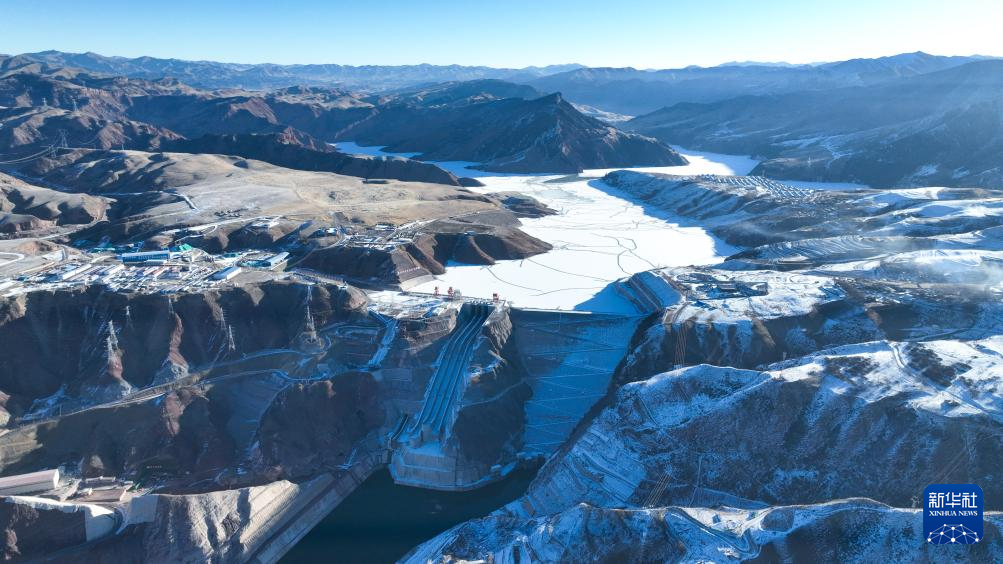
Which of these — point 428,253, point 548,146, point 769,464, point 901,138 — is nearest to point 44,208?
point 428,253

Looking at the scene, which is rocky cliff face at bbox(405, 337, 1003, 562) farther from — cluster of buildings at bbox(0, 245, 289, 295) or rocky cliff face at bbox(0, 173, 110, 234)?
rocky cliff face at bbox(0, 173, 110, 234)

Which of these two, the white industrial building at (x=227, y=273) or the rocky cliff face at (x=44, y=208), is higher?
the rocky cliff face at (x=44, y=208)

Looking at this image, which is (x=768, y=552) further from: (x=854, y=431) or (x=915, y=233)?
(x=915, y=233)

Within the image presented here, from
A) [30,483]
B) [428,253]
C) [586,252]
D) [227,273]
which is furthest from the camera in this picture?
[586,252]

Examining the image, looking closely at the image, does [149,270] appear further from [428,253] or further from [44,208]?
[44,208]

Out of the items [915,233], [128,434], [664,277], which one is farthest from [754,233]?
[128,434]

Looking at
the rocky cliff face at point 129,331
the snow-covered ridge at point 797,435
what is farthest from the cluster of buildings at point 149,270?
the snow-covered ridge at point 797,435

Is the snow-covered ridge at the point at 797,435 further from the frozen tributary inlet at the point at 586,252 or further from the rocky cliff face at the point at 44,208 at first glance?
the rocky cliff face at the point at 44,208
